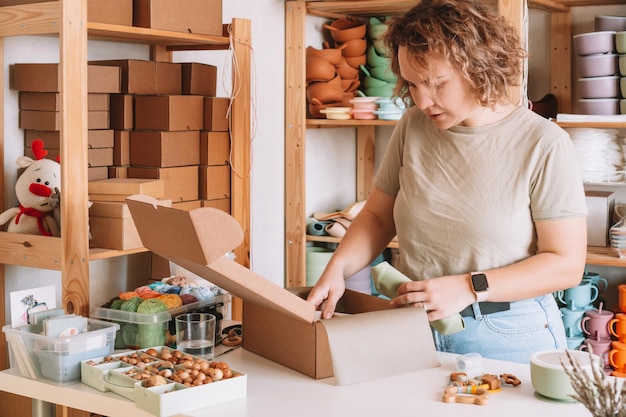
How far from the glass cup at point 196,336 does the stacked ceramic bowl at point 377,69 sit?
1988mm

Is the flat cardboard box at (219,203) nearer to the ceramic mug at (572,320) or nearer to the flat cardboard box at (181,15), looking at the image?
the flat cardboard box at (181,15)

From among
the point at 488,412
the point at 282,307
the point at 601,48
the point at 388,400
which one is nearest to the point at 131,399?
the point at 282,307

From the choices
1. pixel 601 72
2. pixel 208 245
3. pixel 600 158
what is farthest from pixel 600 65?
pixel 208 245

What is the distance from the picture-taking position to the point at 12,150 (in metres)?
2.55

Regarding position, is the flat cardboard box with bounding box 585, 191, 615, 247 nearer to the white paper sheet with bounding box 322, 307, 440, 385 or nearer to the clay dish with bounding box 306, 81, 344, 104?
the clay dish with bounding box 306, 81, 344, 104

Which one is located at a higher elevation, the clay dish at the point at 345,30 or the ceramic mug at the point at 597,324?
the clay dish at the point at 345,30

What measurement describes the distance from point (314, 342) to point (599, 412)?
0.74m

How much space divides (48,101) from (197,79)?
1.89 feet

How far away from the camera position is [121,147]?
2.67m

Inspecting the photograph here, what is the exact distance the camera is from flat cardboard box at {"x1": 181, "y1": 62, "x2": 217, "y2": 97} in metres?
2.85

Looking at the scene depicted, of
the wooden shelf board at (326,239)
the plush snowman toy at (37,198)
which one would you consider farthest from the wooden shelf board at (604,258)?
the plush snowman toy at (37,198)

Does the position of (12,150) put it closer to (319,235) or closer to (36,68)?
(36,68)

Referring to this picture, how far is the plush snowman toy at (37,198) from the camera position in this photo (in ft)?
7.73

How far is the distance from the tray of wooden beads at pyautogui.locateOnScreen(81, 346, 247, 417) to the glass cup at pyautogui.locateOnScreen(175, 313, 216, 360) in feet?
0.22
